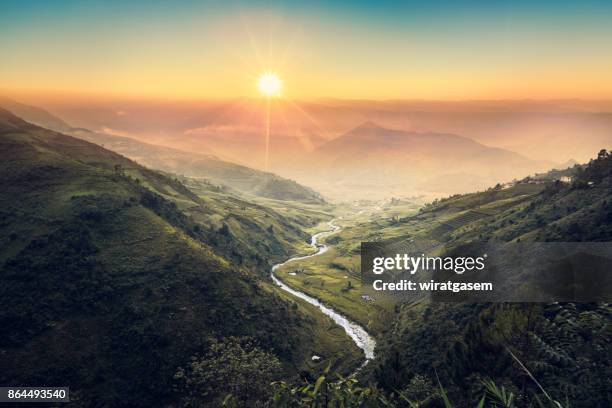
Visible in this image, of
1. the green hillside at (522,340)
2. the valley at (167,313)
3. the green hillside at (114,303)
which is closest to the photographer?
the green hillside at (522,340)

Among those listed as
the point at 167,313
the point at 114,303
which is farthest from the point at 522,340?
the point at 114,303

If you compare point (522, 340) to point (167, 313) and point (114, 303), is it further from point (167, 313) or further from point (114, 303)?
point (114, 303)

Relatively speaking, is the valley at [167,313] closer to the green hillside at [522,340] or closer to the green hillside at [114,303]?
the green hillside at [114,303]

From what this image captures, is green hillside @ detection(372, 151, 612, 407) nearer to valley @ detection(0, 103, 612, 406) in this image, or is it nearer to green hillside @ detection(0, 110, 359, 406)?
valley @ detection(0, 103, 612, 406)

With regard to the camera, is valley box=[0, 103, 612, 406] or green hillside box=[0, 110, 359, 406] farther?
green hillside box=[0, 110, 359, 406]

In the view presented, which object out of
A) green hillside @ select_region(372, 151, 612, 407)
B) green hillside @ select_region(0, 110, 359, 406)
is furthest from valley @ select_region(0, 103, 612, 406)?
green hillside @ select_region(372, 151, 612, 407)

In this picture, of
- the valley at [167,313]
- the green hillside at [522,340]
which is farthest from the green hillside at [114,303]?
the green hillside at [522,340]

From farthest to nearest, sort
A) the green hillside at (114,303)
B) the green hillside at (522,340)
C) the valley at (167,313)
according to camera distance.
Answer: the green hillside at (114,303)
the valley at (167,313)
the green hillside at (522,340)

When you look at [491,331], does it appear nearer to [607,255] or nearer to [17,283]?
[607,255]
